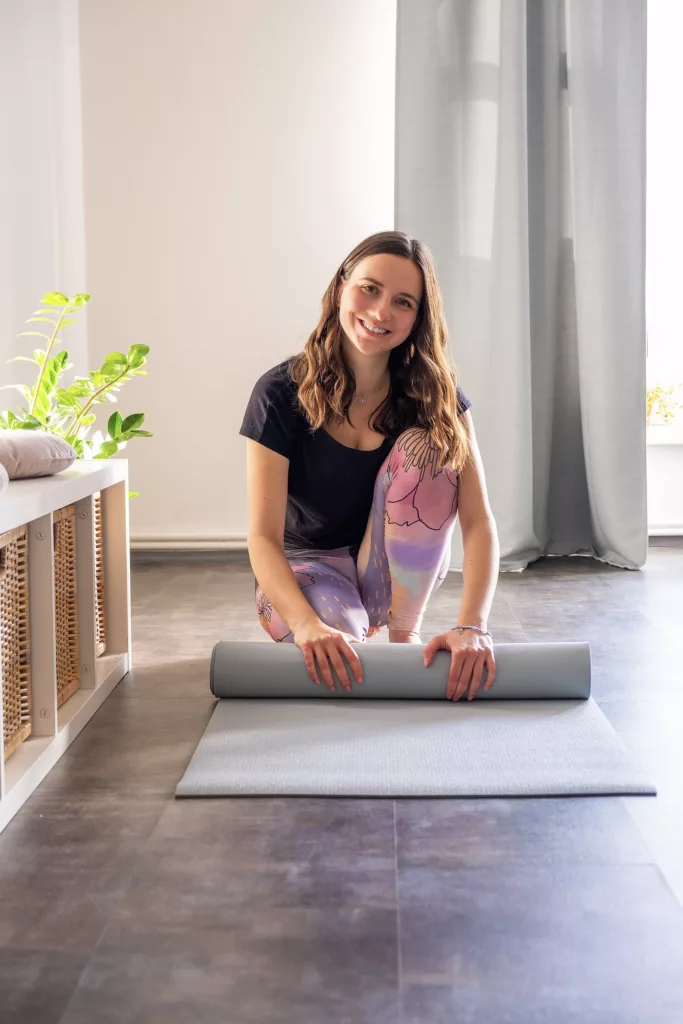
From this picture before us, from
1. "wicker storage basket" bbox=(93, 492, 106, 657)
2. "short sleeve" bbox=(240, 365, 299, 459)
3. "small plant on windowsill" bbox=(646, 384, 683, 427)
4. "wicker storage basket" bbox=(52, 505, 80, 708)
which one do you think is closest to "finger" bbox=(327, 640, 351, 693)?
"short sleeve" bbox=(240, 365, 299, 459)

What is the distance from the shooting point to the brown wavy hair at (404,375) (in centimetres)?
164

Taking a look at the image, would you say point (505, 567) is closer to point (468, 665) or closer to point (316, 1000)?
point (468, 665)

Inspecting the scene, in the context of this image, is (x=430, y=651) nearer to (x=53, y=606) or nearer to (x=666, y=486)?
(x=53, y=606)

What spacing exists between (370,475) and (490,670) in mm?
412

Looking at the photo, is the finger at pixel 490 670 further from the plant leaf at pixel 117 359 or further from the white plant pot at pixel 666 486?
the white plant pot at pixel 666 486

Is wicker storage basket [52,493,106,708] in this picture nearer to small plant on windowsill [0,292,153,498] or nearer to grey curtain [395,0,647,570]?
small plant on windowsill [0,292,153,498]

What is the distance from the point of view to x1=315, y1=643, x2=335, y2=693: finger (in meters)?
1.53

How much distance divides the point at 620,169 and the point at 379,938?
2.72m

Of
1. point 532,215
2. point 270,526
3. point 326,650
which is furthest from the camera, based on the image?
point 532,215

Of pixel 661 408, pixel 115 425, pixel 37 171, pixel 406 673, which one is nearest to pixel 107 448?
pixel 115 425

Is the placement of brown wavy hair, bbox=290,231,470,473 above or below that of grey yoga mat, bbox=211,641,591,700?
above

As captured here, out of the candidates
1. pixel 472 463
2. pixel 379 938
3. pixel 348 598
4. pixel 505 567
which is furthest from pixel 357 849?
pixel 505 567

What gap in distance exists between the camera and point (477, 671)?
5.12 feet

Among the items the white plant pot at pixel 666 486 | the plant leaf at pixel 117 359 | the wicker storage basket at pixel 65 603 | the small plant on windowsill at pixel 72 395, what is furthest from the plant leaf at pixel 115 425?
the white plant pot at pixel 666 486
